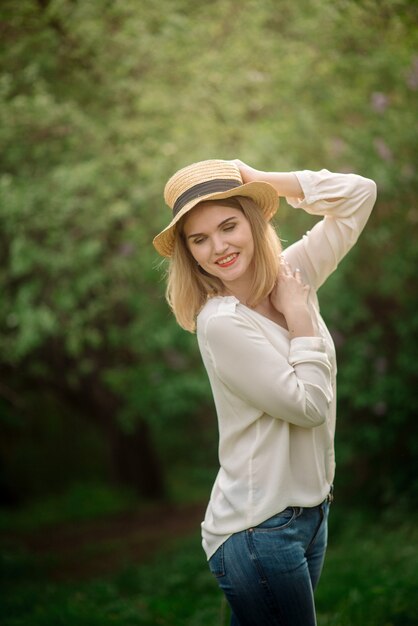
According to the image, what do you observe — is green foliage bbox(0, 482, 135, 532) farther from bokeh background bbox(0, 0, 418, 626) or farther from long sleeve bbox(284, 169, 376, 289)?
long sleeve bbox(284, 169, 376, 289)

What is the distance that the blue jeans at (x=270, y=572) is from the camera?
1945mm

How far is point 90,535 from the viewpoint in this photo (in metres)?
9.34

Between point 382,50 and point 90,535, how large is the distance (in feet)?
23.5

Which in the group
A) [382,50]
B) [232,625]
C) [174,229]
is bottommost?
[232,625]

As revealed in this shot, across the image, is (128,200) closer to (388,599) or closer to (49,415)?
(388,599)

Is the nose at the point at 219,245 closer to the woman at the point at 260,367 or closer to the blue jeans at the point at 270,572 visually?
the woman at the point at 260,367

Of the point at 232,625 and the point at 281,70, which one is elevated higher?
the point at 281,70

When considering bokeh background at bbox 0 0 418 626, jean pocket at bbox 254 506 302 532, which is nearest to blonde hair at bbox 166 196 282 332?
jean pocket at bbox 254 506 302 532

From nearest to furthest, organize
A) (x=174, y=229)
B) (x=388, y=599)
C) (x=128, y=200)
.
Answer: (x=174, y=229) → (x=388, y=599) → (x=128, y=200)

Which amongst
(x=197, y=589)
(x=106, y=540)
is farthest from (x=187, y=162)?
(x=106, y=540)

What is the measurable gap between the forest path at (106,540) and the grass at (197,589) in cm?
44

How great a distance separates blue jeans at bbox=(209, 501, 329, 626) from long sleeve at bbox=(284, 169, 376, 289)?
84 centimetres

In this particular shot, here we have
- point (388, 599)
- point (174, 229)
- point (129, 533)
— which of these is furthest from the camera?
point (129, 533)

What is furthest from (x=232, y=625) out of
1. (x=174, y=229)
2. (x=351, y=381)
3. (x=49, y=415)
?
(x=49, y=415)
